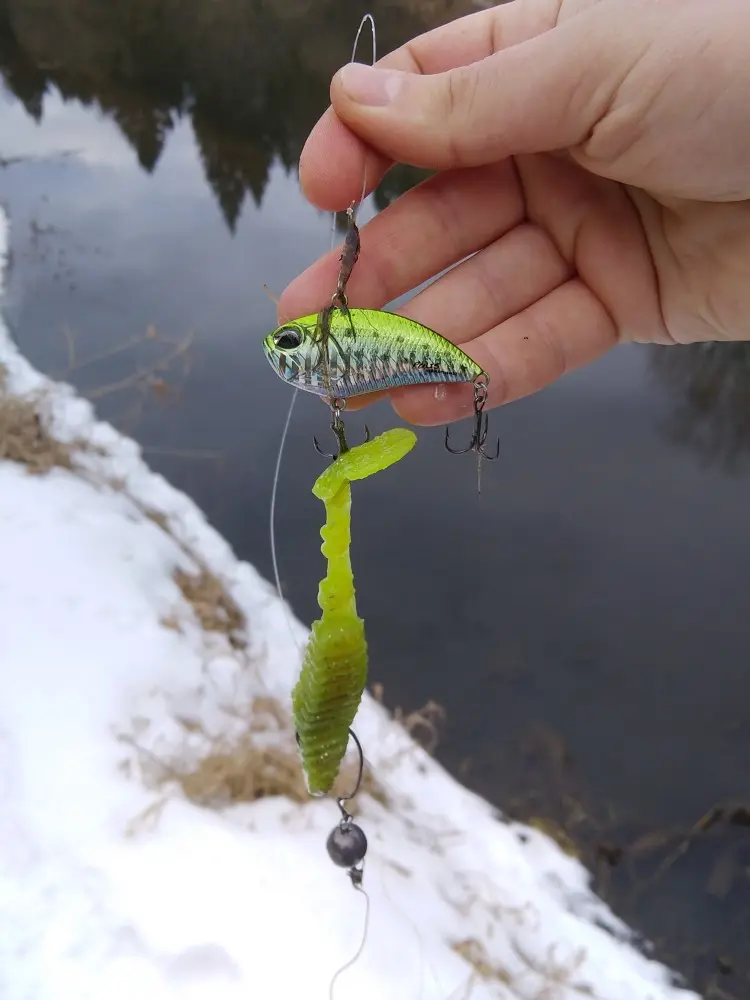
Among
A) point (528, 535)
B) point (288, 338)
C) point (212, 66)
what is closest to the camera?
point (288, 338)

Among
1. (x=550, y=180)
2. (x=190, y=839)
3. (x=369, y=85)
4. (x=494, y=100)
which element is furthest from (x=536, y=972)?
Result: (x=369, y=85)

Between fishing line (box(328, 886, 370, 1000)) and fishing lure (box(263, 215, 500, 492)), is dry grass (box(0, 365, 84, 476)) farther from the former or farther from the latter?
fishing lure (box(263, 215, 500, 492))

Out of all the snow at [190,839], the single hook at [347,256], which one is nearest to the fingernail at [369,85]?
the single hook at [347,256]

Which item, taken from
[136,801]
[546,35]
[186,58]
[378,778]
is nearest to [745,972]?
[378,778]

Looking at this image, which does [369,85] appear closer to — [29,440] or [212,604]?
[212,604]

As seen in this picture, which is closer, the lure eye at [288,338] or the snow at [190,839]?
the lure eye at [288,338]

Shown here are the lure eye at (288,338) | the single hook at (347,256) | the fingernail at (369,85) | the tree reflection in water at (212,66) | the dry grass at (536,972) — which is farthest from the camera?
the tree reflection in water at (212,66)

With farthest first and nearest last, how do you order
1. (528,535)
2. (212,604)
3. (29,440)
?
1. (528,535)
2. (29,440)
3. (212,604)

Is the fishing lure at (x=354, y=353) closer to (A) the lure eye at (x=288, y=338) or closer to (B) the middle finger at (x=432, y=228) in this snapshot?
(A) the lure eye at (x=288, y=338)
